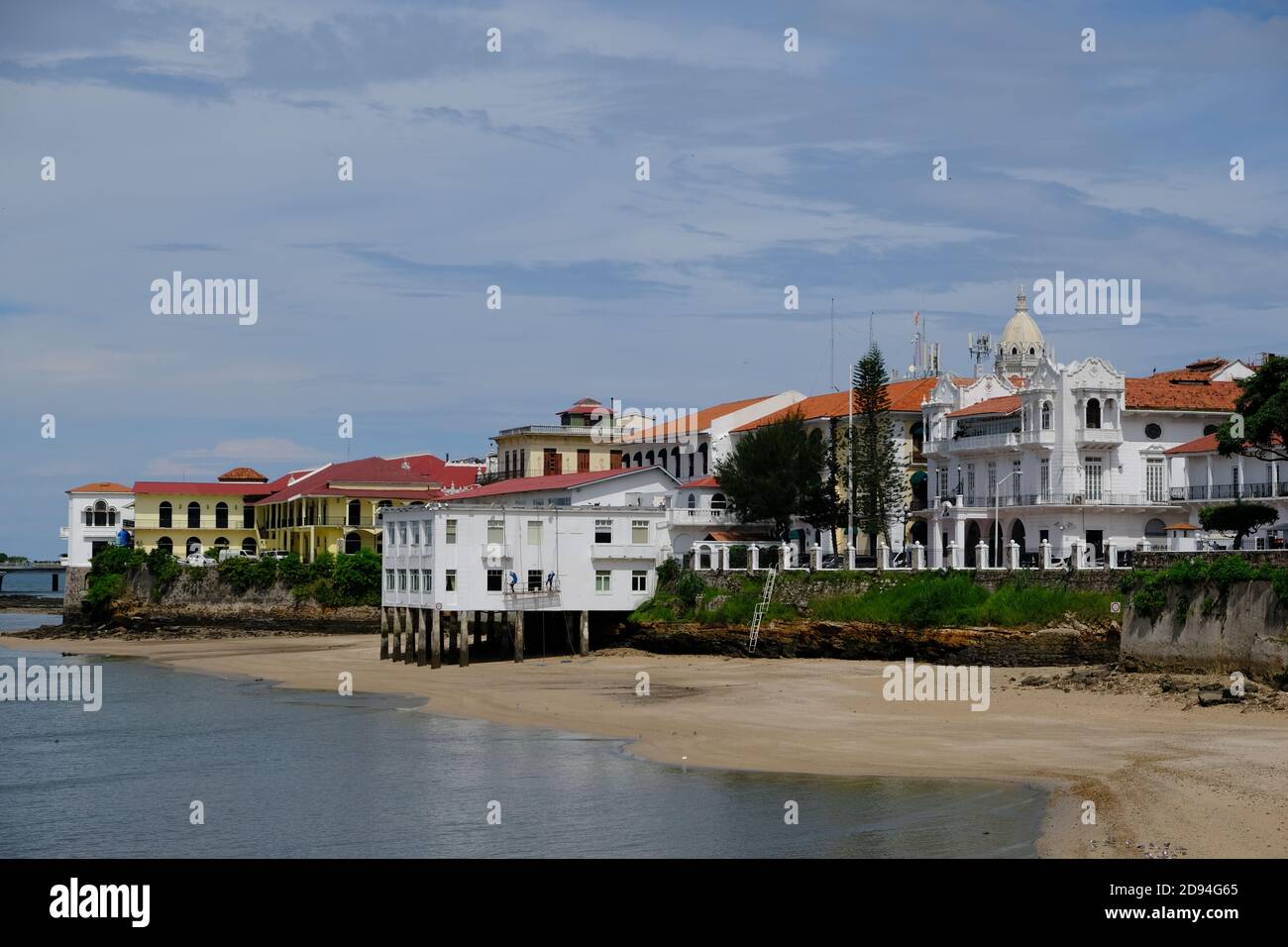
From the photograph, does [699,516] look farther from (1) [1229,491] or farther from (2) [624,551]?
(1) [1229,491]

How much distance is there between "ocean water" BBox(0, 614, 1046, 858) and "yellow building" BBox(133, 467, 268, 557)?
70.3 m

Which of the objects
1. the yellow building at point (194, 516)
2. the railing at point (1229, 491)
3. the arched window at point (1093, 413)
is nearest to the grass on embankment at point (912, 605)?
the railing at point (1229, 491)

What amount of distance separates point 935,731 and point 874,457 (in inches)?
1491

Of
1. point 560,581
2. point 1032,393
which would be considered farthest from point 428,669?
point 1032,393

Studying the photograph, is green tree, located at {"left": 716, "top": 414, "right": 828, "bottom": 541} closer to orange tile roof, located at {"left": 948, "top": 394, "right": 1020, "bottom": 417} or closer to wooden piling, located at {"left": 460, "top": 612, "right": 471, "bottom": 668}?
orange tile roof, located at {"left": 948, "top": 394, "right": 1020, "bottom": 417}

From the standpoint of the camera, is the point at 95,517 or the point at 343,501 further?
the point at 95,517

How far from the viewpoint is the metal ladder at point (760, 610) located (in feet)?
221

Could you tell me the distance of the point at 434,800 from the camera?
37.4 m

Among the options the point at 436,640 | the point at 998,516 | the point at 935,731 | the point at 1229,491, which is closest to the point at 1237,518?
the point at 1229,491

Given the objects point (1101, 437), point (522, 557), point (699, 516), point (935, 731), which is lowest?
point (935, 731)
